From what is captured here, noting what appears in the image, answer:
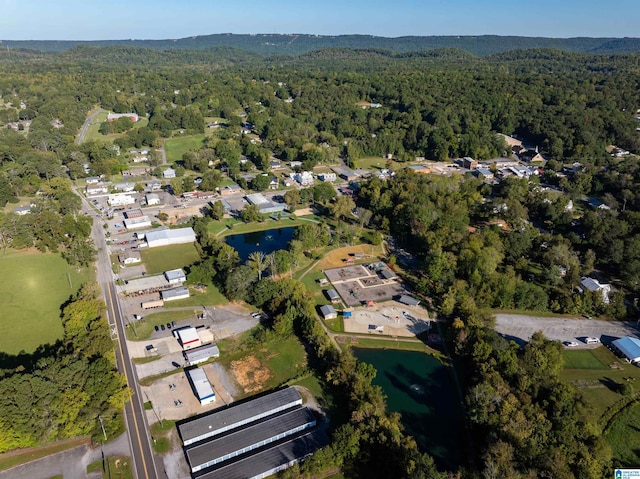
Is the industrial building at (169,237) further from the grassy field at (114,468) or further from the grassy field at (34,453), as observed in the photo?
the grassy field at (114,468)

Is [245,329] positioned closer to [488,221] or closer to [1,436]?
[1,436]

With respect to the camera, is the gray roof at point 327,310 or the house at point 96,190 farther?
the house at point 96,190

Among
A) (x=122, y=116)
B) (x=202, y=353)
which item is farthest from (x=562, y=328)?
(x=122, y=116)

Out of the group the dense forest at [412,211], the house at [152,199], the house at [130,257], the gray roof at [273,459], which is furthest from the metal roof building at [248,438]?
the house at [152,199]

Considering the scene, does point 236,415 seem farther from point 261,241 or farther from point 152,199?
point 152,199

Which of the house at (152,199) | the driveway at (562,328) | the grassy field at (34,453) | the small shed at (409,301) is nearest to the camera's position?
the grassy field at (34,453)

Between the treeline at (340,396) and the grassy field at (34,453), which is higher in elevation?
the treeline at (340,396)

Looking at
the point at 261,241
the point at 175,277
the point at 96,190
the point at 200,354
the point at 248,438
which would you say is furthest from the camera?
the point at 96,190
